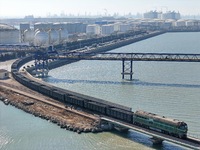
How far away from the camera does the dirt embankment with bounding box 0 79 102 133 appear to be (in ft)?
63.1

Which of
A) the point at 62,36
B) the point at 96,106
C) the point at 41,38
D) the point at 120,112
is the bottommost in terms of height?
the point at 96,106

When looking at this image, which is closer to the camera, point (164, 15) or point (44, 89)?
point (44, 89)

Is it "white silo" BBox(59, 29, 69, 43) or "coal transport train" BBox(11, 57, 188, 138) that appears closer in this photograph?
"coal transport train" BBox(11, 57, 188, 138)

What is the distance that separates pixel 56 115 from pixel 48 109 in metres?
1.42

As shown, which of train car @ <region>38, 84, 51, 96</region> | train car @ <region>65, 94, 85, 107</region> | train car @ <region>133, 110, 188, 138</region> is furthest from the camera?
train car @ <region>38, 84, 51, 96</region>

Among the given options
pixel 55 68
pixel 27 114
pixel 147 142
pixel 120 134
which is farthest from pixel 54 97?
pixel 55 68

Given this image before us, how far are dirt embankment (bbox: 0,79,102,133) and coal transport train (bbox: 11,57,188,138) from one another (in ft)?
1.39

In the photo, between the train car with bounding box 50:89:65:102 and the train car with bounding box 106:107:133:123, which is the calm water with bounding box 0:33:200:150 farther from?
the train car with bounding box 50:89:65:102

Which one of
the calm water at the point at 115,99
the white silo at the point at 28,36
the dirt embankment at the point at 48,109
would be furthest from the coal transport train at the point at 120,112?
the white silo at the point at 28,36

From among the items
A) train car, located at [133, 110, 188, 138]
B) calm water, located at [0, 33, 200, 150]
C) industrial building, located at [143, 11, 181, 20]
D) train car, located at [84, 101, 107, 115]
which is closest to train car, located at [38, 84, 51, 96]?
calm water, located at [0, 33, 200, 150]

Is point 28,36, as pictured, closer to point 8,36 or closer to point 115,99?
point 8,36

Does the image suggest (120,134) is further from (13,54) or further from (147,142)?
(13,54)

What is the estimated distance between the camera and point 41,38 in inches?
2218

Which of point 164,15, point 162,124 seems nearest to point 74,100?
point 162,124
